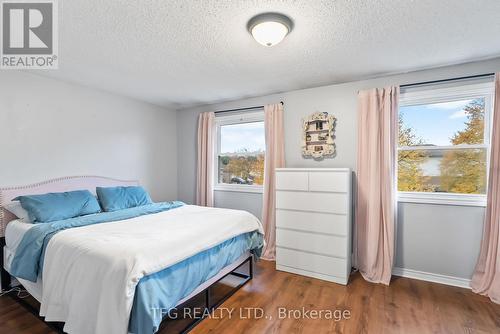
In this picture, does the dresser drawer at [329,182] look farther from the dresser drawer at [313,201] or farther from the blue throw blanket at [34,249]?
the blue throw blanket at [34,249]

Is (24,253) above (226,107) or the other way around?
the other way around

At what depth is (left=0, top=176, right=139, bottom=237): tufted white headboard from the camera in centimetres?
229

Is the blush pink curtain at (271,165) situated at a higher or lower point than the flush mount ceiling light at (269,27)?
lower

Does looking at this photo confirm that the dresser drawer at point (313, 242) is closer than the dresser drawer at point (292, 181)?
Yes

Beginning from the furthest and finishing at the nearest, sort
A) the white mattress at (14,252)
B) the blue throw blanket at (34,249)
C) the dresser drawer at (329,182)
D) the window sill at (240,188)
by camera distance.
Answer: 1. the window sill at (240,188)
2. the dresser drawer at (329,182)
3. the white mattress at (14,252)
4. the blue throw blanket at (34,249)

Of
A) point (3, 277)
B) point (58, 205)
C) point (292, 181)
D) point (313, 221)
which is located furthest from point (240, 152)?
point (3, 277)

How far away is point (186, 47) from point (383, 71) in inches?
82.5

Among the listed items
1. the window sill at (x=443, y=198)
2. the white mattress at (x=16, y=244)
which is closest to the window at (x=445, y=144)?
the window sill at (x=443, y=198)

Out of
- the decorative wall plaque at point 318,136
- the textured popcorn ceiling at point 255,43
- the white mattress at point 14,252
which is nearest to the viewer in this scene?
the textured popcorn ceiling at point 255,43

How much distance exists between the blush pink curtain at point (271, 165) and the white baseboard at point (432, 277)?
1.50 m

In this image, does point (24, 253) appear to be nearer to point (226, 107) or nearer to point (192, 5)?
point (192, 5)

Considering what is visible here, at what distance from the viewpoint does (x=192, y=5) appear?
A: 5.01 ft

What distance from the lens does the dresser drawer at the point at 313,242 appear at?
255 centimetres

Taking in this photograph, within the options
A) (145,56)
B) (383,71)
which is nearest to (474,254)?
(383,71)
